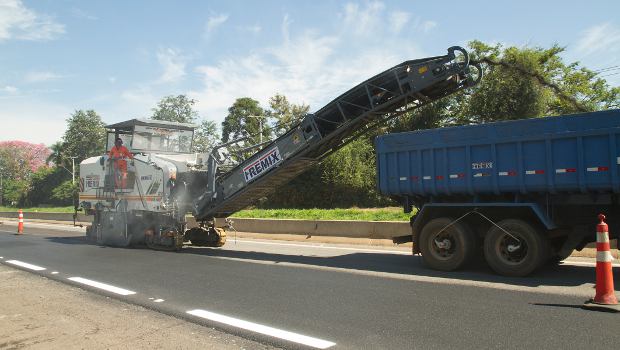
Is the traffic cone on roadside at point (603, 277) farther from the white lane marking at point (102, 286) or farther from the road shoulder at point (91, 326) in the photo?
the white lane marking at point (102, 286)

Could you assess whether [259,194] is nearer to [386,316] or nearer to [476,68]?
[476,68]

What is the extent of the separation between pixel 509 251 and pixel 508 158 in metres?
1.56

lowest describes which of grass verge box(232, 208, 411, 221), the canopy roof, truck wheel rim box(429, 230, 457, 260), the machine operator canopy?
truck wheel rim box(429, 230, 457, 260)

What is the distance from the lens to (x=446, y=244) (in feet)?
29.3

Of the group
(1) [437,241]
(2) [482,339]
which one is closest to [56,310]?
(2) [482,339]

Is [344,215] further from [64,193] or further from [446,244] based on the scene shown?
[64,193]

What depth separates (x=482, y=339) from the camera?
4.66 meters

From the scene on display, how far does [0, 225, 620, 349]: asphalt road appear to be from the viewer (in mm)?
4812

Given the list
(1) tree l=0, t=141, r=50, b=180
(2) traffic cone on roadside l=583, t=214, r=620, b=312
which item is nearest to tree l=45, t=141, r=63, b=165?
(1) tree l=0, t=141, r=50, b=180

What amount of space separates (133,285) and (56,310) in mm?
1584

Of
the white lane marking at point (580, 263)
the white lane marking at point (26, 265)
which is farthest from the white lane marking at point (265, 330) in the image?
the white lane marking at point (580, 263)

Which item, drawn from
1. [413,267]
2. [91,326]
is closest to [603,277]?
[413,267]

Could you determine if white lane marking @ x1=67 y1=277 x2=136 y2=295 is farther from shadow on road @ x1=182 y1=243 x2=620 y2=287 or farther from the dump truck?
the dump truck

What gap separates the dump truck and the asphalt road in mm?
529
